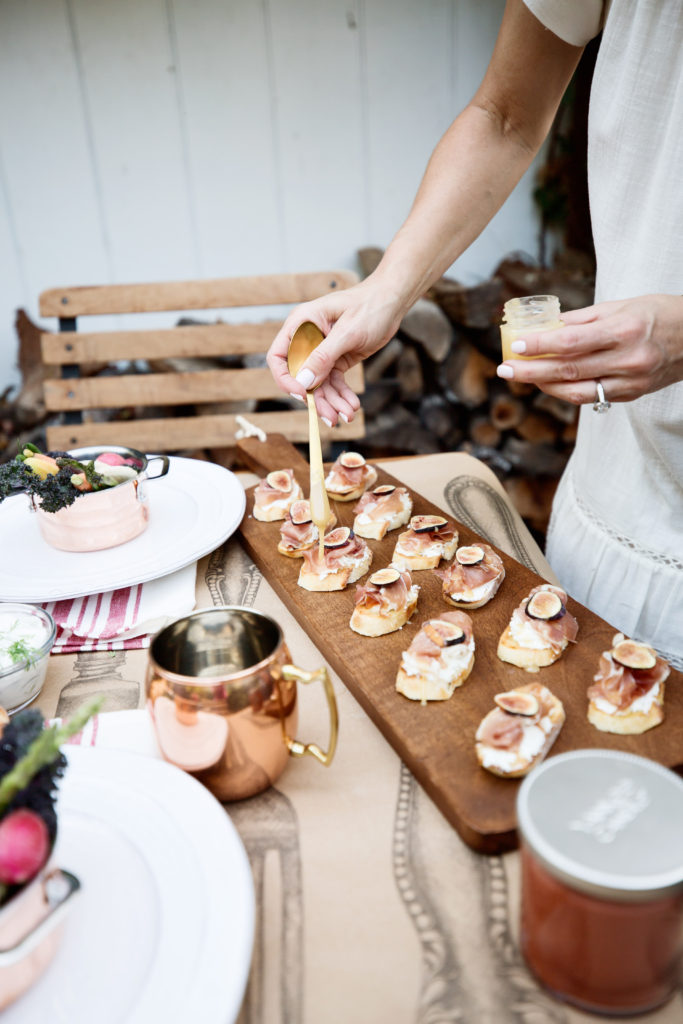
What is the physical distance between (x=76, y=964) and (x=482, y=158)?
4.64 ft

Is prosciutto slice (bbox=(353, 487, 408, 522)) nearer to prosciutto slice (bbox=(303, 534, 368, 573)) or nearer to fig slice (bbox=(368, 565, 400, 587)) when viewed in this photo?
prosciutto slice (bbox=(303, 534, 368, 573))

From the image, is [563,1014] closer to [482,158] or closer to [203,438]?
[482,158]

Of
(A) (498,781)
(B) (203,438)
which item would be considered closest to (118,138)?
(B) (203,438)

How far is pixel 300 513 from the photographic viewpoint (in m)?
1.34

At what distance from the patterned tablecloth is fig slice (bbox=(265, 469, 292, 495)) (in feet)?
1.87

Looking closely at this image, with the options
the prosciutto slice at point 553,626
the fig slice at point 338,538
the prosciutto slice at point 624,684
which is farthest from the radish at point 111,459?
the prosciutto slice at point 624,684

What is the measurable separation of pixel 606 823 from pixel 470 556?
589mm

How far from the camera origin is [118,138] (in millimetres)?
3115

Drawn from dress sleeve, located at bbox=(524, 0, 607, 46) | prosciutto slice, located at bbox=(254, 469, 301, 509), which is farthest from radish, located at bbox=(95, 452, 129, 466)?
dress sleeve, located at bbox=(524, 0, 607, 46)

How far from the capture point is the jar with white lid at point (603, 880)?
51 centimetres

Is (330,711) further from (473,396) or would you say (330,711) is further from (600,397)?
(473,396)

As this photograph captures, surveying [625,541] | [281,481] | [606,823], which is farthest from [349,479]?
[606,823]

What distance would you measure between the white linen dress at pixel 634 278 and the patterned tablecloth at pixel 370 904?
26.1 inches

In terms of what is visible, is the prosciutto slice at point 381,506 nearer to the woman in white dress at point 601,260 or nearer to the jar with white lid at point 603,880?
the woman in white dress at point 601,260
